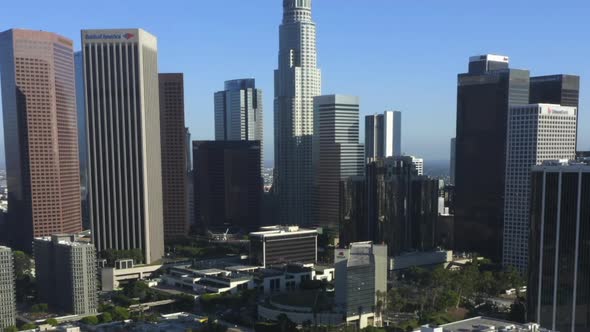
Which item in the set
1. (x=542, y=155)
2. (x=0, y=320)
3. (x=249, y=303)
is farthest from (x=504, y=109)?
(x=0, y=320)

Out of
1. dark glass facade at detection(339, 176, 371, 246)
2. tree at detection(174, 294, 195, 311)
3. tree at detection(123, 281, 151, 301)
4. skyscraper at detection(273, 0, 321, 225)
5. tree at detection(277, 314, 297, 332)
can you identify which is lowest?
tree at detection(174, 294, 195, 311)

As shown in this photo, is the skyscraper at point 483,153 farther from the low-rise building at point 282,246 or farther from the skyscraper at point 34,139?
the skyscraper at point 34,139

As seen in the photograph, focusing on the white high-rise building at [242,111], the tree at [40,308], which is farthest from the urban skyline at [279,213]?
the white high-rise building at [242,111]

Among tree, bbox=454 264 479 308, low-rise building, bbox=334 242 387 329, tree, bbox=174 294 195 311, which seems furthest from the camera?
tree, bbox=174 294 195 311

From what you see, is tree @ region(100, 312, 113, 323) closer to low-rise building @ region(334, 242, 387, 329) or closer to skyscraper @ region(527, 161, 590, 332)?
low-rise building @ region(334, 242, 387, 329)

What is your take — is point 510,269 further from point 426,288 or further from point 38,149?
point 38,149

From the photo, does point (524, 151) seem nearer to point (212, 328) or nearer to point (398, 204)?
point (398, 204)

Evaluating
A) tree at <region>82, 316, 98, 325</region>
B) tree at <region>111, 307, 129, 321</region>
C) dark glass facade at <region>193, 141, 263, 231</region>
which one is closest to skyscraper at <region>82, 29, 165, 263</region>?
tree at <region>111, 307, 129, 321</region>
